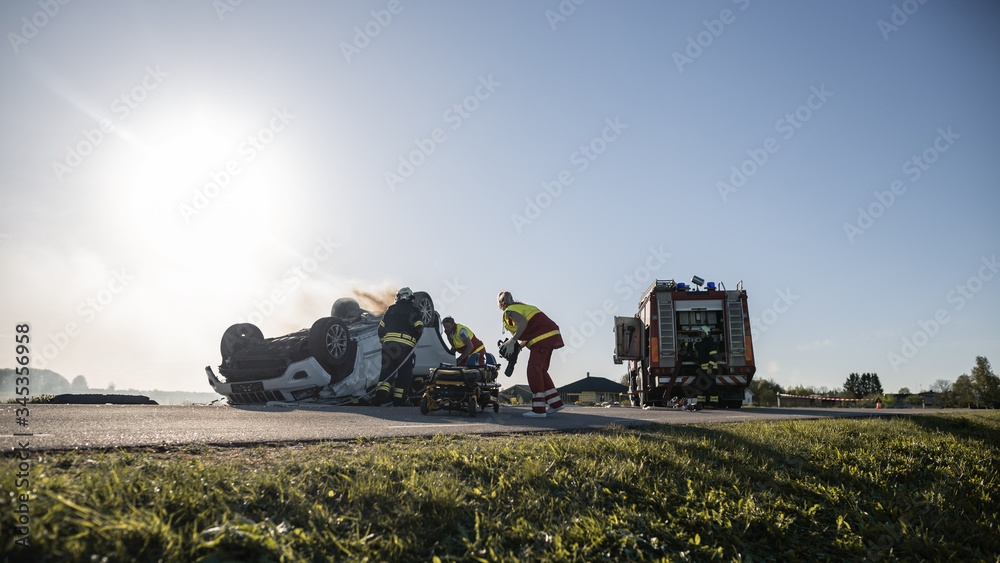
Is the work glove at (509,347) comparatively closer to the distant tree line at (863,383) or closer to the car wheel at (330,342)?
the car wheel at (330,342)

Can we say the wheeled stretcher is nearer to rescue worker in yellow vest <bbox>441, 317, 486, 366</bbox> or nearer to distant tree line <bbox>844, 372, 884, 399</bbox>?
rescue worker in yellow vest <bbox>441, 317, 486, 366</bbox>

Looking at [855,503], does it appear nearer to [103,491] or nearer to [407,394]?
[103,491]

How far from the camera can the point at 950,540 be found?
2904 mm

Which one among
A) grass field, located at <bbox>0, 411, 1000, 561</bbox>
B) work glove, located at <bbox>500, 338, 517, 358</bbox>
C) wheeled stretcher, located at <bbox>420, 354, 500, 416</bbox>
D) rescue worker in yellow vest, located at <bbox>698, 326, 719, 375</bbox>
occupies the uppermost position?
rescue worker in yellow vest, located at <bbox>698, 326, 719, 375</bbox>

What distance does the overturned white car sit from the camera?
34.4 ft

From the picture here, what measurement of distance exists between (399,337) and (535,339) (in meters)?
3.47

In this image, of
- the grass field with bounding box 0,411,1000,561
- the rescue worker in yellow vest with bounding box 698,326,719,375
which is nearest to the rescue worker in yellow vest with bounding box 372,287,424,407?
the grass field with bounding box 0,411,1000,561

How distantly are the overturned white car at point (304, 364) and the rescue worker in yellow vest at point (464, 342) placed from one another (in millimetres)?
789

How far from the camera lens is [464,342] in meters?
→ 10.9

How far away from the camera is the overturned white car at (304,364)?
34.4ft

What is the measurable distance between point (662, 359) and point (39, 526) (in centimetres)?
1445

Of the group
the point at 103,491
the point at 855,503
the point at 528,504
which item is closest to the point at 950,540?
the point at 855,503

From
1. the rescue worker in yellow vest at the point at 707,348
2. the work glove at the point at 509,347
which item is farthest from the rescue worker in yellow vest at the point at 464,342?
the rescue worker in yellow vest at the point at 707,348

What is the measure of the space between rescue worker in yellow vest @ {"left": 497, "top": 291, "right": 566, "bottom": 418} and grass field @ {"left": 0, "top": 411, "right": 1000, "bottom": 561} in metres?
3.75
